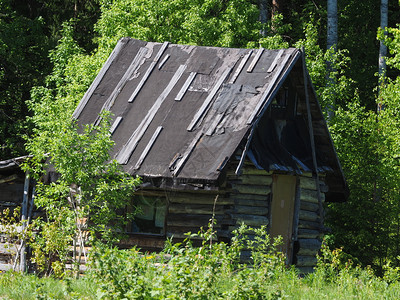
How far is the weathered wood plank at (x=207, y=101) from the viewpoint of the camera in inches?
655

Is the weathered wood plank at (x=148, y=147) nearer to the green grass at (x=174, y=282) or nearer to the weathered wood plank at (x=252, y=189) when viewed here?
the weathered wood plank at (x=252, y=189)

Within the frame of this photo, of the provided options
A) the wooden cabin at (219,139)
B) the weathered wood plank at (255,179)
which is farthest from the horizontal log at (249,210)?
the weathered wood plank at (255,179)

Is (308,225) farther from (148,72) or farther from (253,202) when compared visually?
(148,72)

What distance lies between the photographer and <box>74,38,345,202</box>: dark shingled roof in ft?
52.0

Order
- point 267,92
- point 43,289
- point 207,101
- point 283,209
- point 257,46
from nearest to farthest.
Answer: point 43,289 < point 267,92 < point 207,101 < point 283,209 < point 257,46

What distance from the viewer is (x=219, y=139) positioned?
52.3ft

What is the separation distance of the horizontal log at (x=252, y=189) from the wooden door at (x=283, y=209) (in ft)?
1.21

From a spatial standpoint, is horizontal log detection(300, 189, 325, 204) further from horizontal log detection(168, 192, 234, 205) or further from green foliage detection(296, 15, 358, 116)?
green foliage detection(296, 15, 358, 116)

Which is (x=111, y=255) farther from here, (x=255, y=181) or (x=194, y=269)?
(x=255, y=181)

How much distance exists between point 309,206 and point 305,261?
1.39 m

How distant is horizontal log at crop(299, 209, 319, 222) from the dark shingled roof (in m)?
1.50

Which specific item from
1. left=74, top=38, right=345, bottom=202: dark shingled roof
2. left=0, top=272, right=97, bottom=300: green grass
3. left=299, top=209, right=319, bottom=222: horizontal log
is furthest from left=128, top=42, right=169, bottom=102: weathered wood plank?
left=0, top=272, right=97, bottom=300: green grass

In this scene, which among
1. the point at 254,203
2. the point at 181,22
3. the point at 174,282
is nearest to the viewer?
the point at 174,282

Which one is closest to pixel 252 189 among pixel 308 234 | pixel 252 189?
pixel 252 189
